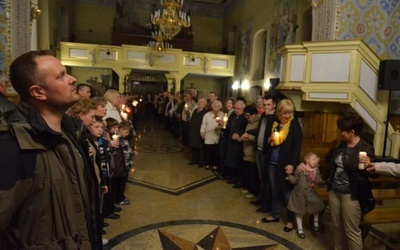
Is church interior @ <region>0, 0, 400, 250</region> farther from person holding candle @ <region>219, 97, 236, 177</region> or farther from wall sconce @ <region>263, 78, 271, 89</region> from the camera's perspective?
person holding candle @ <region>219, 97, 236, 177</region>

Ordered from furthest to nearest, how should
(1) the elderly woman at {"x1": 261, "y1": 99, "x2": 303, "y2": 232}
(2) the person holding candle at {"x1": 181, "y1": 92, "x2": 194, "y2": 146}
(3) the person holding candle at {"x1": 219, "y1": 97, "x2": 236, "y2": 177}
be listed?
1. (2) the person holding candle at {"x1": 181, "y1": 92, "x2": 194, "y2": 146}
2. (3) the person holding candle at {"x1": 219, "y1": 97, "x2": 236, "y2": 177}
3. (1) the elderly woman at {"x1": 261, "y1": 99, "x2": 303, "y2": 232}

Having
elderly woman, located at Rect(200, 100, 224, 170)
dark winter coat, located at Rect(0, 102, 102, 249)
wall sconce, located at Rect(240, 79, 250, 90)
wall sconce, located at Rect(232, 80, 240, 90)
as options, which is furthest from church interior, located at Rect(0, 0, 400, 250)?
dark winter coat, located at Rect(0, 102, 102, 249)

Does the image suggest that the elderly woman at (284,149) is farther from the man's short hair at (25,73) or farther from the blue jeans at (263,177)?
the man's short hair at (25,73)

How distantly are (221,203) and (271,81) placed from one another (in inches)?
282

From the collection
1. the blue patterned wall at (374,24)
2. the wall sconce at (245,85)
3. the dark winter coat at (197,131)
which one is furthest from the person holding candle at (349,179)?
the wall sconce at (245,85)

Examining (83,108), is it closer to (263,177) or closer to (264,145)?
(264,145)

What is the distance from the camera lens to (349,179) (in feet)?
9.45

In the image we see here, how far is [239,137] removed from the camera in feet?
17.1

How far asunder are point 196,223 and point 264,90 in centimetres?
918

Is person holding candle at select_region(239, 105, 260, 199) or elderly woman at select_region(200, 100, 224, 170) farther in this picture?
elderly woman at select_region(200, 100, 224, 170)

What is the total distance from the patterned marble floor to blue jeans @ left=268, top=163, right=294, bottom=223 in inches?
7.1

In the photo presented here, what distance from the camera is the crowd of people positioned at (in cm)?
123

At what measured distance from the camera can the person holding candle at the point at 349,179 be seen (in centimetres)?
282

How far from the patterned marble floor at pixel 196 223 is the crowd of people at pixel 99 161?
22cm
